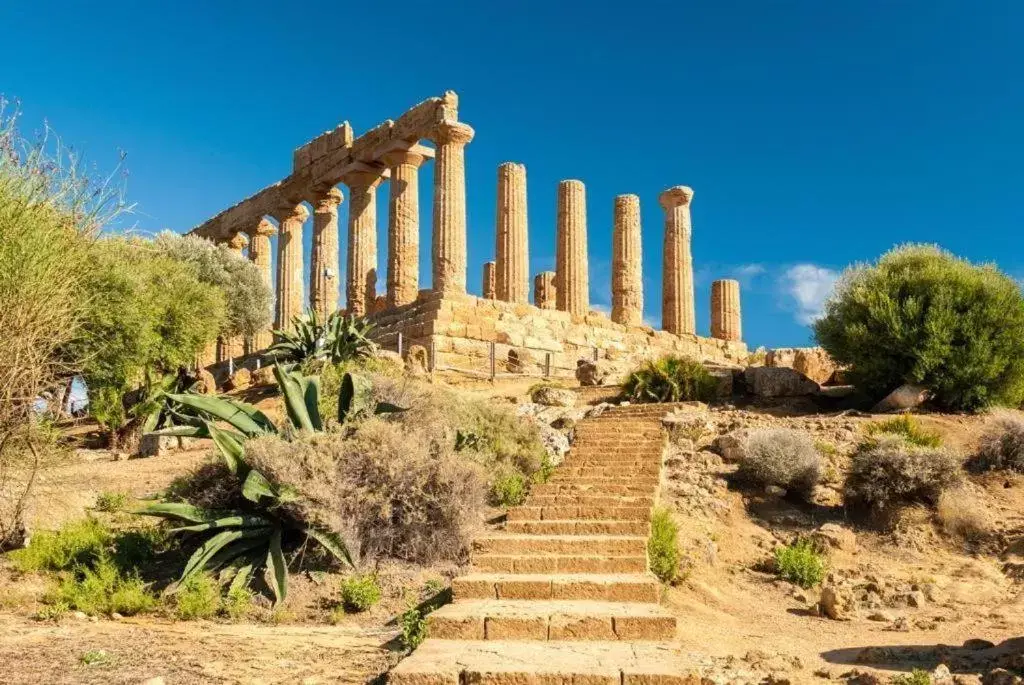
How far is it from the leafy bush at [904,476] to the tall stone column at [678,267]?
19010mm

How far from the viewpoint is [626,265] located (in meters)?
30.8

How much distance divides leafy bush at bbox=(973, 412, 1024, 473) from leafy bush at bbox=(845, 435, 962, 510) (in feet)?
3.84

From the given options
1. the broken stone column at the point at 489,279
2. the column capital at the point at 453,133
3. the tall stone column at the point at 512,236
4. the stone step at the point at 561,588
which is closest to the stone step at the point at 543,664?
the stone step at the point at 561,588

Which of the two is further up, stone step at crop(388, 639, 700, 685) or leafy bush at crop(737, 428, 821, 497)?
leafy bush at crop(737, 428, 821, 497)

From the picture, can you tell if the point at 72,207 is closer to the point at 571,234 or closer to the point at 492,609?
the point at 492,609

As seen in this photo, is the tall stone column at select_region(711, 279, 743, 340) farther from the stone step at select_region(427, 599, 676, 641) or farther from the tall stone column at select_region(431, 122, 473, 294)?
the stone step at select_region(427, 599, 676, 641)

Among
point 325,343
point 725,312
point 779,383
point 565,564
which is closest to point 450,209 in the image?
point 325,343

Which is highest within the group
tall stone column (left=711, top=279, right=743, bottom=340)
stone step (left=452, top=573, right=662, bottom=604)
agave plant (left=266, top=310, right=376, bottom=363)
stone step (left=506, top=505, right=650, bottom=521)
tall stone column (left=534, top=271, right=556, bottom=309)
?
tall stone column (left=534, top=271, right=556, bottom=309)

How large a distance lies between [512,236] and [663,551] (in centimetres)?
2024

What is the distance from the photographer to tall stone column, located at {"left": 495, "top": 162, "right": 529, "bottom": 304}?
28.6 m

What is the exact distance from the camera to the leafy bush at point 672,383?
1761 centimetres

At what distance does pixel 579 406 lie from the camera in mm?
17797

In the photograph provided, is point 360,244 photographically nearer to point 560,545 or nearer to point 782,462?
point 782,462

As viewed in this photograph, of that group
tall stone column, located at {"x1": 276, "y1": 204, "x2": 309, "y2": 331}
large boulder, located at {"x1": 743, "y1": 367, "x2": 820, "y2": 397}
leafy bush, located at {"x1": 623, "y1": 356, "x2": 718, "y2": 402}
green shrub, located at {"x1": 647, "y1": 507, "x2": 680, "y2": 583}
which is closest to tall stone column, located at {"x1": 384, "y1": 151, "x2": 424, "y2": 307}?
tall stone column, located at {"x1": 276, "y1": 204, "x2": 309, "y2": 331}
